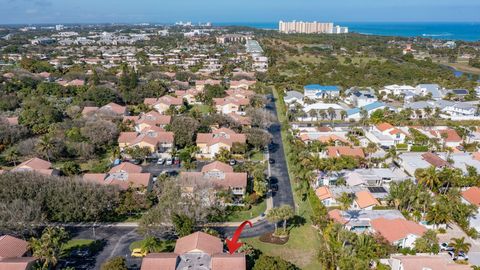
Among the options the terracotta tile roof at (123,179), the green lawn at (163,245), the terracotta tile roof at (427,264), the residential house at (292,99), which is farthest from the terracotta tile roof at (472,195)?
the residential house at (292,99)

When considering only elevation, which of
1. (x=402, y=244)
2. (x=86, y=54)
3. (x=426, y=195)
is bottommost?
(x=402, y=244)

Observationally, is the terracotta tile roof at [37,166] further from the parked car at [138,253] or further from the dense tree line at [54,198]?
the parked car at [138,253]

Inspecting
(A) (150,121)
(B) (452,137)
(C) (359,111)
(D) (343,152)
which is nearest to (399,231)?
(D) (343,152)

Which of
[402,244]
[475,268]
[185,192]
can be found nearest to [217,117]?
[185,192]

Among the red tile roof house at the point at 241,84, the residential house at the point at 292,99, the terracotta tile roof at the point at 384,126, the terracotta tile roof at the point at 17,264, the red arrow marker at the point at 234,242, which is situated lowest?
the red arrow marker at the point at 234,242

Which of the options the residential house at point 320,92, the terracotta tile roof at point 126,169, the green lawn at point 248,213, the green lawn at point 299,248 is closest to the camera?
the green lawn at point 299,248

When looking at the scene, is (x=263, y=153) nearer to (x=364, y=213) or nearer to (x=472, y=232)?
(x=364, y=213)

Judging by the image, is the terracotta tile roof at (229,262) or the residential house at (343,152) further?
the residential house at (343,152)

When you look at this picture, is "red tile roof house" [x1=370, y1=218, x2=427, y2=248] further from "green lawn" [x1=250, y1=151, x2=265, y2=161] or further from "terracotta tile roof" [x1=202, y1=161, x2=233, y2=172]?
"green lawn" [x1=250, y1=151, x2=265, y2=161]
